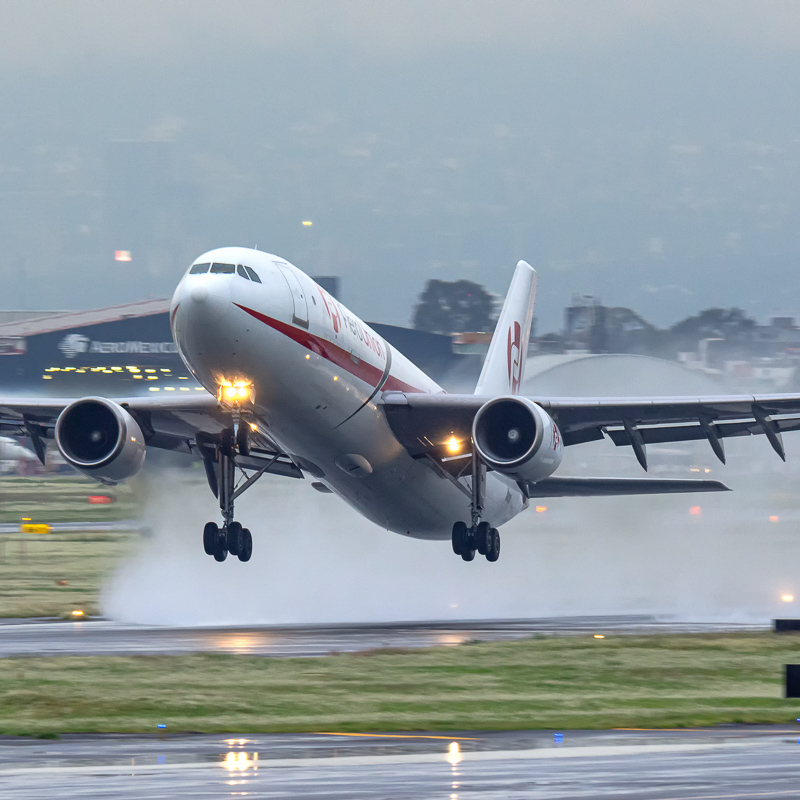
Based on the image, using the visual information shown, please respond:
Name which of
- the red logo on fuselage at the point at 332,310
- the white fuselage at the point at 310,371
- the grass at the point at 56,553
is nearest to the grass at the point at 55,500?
the grass at the point at 56,553

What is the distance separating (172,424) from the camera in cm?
2792

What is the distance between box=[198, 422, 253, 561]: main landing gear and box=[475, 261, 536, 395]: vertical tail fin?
9073 millimetres

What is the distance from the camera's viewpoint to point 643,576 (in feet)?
128

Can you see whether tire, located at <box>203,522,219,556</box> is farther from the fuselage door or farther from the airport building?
the airport building

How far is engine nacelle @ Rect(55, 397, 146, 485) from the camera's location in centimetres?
2573

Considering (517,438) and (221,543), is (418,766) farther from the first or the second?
(221,543)

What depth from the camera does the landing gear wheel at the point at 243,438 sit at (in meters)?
24.7

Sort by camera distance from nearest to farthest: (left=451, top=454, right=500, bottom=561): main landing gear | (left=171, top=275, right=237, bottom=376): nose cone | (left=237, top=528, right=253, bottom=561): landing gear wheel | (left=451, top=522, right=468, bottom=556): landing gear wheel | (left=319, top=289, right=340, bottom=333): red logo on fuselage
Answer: (left=171, top=275, right=237, bottom=376): nose cone
(left=319, top=289, right=340, bottom=333): red logo on fuselage
(left=237, top=528, right=253, bottom=561): landing gear wheel
(left=451, top=454, right=500, bottom=561): main landing gear
(left=451, top=522, right=468, bottom=556): landing gear wheel

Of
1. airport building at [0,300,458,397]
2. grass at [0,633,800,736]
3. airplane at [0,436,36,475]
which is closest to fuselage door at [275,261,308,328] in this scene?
grass at [0,633,800,736]

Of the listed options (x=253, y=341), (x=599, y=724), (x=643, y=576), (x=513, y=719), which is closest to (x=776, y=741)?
(x=599, y=724)

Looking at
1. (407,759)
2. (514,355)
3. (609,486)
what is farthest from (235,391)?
(514,355)

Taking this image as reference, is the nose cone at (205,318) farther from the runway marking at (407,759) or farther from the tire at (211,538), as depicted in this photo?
the runway marking at (407,759)

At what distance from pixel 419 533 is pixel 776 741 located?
1583 centimetres

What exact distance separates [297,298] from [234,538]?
250 inches
